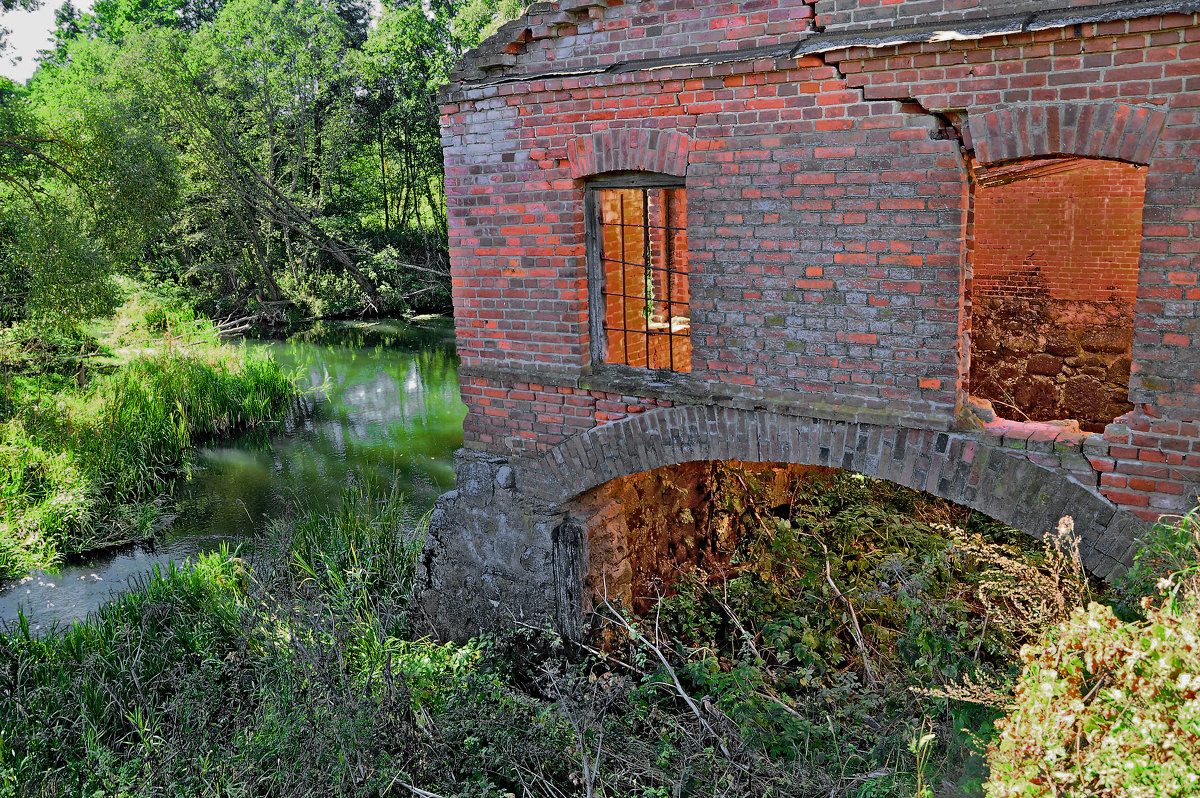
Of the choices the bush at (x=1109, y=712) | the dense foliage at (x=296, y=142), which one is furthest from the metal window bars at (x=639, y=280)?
the dense foliage at (x=296, y=142)

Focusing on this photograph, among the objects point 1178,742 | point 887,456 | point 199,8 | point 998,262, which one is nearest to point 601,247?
point 887,456

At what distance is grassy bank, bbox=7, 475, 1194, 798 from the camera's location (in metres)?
4.78

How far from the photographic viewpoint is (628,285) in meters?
6.61

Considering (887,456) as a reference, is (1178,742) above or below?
below

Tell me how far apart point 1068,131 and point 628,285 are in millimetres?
3183

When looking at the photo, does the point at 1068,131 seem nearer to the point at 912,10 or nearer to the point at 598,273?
the point at 912,10

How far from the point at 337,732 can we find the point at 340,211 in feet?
85.3

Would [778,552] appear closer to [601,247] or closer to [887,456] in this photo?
[887,456]

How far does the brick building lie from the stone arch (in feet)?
0.04

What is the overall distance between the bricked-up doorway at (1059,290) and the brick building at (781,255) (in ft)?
6.80

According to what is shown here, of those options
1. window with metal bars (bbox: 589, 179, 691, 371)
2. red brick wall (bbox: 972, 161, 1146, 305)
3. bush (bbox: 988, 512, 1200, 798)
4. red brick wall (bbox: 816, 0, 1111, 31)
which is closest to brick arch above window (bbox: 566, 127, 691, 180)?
window with metal bars (bbox: 589, 179, 691, 371)

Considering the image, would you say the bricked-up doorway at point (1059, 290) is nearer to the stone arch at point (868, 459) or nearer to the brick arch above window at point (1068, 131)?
the stone arch at point (868, 459)

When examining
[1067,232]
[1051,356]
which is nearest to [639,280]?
[1051,356]

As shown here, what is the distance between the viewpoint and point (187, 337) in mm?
17516
